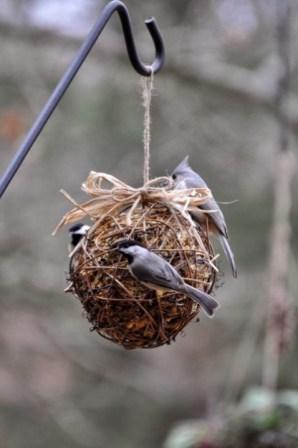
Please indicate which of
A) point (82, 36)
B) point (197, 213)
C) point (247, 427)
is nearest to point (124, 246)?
point (197, 213)

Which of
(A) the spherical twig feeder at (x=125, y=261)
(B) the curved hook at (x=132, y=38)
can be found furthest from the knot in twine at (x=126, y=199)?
(B) the curved hook at (x=132, y=38)

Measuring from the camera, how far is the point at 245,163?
9.06 metres

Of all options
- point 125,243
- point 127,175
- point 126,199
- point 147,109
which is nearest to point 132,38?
point 147,109

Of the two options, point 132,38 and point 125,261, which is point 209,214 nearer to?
point 125,261

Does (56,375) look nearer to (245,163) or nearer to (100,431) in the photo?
(100,431)

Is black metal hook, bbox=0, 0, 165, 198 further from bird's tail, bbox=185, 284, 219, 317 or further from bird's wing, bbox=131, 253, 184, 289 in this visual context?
bird's tail, bbox=185, 284, 219, 317

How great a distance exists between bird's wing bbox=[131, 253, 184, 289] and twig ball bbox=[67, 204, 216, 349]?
12 cm

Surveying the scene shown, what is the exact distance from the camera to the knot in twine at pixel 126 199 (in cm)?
301

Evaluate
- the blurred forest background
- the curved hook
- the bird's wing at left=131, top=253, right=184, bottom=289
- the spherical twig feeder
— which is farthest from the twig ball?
the blurred forest background

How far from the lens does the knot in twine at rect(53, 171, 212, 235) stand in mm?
3014

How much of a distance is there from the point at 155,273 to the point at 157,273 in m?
0.02

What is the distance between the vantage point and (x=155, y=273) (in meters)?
2.70

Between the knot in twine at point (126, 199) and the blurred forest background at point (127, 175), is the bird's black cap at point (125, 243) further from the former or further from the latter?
the blurred forest background at point (127, 175)

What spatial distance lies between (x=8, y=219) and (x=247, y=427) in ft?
13.9
